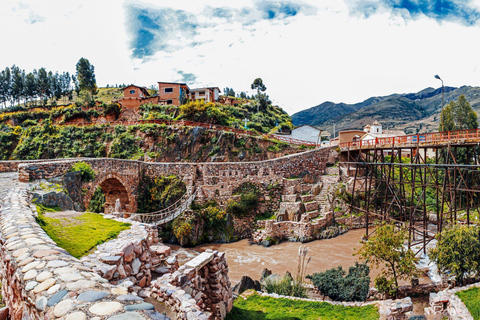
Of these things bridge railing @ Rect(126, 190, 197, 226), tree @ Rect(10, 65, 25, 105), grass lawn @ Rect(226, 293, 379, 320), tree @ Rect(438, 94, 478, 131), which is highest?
tree @ Rect(10, 65, 25, 105)

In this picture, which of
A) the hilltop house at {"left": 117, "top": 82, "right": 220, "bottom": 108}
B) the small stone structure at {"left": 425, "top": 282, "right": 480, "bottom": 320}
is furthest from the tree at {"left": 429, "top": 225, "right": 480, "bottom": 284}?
Answer: the hilltop house at {"left": 117, "top": 82, "right": 220, "bottom": 108}

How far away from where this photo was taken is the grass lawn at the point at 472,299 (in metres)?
8.55

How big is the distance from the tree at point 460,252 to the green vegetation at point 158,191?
16.0 m

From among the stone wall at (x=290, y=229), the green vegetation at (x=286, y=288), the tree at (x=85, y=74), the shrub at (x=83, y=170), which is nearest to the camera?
the green vegetation at (x=286, y=288)

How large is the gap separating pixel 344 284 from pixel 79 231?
1009 cm

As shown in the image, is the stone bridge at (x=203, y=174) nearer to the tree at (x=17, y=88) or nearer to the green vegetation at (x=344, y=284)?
the green vegetation at (x=344, y=284)

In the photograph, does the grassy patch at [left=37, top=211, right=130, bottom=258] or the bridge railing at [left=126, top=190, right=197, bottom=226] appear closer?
the grassy patch at [left=37, top=211, right=130, bottom=258]

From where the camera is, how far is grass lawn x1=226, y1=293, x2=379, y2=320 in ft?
28.4

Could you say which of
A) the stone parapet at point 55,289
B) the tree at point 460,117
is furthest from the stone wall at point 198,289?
the tree at point 460,117

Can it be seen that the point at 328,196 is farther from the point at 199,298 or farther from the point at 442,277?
A: the point at 199,298

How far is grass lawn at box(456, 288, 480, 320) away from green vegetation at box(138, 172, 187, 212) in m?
16.7

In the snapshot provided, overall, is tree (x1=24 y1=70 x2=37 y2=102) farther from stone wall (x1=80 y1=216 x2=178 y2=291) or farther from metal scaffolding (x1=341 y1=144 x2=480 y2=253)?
stone wall (x1=80 y1=216 x2=178 y2=291)

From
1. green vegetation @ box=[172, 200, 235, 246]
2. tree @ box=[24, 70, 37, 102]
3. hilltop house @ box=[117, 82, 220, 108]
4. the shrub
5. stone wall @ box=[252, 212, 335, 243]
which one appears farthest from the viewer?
tree @ box=[24, 70, 37, 102]

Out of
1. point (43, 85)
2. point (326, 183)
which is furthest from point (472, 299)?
point (43, 85)
